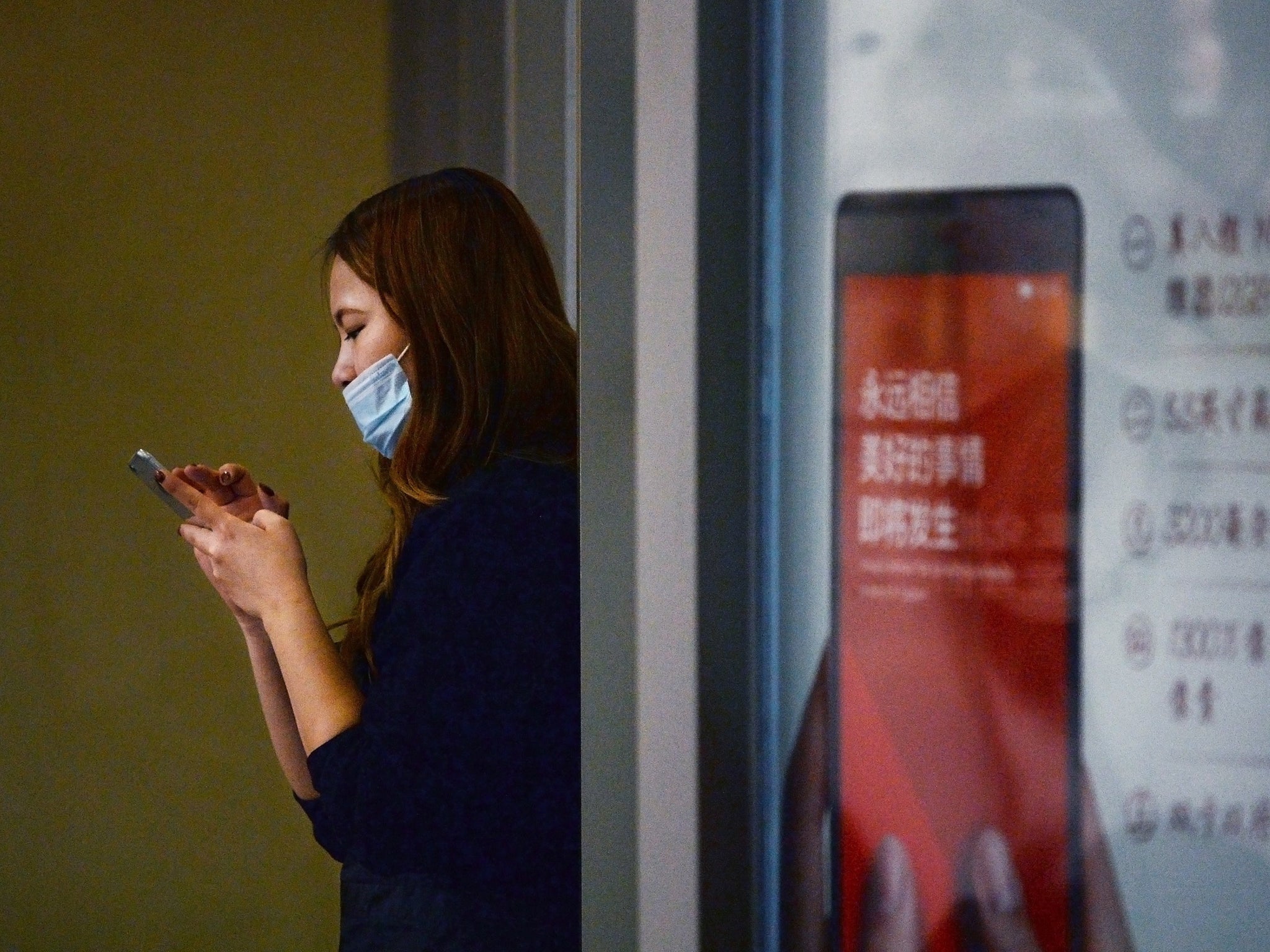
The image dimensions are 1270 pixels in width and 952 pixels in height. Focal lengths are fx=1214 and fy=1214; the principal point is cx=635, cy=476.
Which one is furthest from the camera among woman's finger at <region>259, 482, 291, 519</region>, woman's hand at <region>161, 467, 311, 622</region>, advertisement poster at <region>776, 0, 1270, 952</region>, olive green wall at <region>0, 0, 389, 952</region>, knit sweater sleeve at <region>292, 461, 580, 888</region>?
olive green wall at <region>0, 0, 389, 952</region>

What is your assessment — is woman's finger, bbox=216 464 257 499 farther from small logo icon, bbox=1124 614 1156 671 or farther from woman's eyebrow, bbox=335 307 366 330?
small logo icon, bbox=1124 614 1156 671

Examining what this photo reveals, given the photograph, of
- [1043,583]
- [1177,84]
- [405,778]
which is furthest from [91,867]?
[1177,84]

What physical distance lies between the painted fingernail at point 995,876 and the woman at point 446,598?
38 centimetres

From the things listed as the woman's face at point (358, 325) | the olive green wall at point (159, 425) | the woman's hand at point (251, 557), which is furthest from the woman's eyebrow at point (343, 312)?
the olive green wall at point (159, 425)

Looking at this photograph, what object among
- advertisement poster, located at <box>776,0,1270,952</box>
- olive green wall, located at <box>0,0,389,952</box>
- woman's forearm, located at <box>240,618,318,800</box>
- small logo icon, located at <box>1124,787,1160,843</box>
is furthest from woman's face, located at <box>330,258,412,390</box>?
olive green wall, located at <box>0,0,389,952</box>

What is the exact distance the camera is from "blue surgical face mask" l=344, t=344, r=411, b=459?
1.05 meters

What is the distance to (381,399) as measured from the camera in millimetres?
1067

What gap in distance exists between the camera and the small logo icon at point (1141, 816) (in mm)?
519

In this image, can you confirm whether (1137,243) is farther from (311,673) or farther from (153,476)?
(153,476)

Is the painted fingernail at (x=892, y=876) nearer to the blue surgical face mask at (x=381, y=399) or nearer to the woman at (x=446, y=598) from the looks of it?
the woman at (x=446, y=598)

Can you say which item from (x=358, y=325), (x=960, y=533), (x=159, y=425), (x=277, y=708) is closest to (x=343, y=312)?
(x=358, y=325)

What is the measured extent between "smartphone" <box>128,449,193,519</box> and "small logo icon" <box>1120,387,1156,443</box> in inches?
34.4

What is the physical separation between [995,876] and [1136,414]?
0.70 feet

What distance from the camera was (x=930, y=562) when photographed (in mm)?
537
